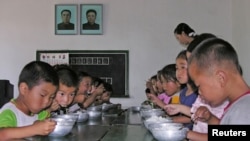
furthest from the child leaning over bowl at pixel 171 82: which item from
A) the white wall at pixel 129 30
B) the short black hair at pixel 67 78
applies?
the white wall at pixel 129 30

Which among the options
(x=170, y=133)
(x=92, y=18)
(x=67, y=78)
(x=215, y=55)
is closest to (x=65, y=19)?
(x=92, y=18)

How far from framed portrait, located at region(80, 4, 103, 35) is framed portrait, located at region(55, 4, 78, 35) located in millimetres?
140

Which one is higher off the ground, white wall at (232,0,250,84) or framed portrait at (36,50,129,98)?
white wall at (232,0,250,84)

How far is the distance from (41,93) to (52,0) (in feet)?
12.0

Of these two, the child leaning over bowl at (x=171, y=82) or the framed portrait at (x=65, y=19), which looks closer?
the child leaning over bowl at (x=171, y=82)

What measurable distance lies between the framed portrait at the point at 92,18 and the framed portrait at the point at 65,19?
140 millimetres

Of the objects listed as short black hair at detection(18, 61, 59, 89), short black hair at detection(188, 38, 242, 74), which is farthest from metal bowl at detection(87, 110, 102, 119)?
short black hair at detection(188, 38, 242, 74)

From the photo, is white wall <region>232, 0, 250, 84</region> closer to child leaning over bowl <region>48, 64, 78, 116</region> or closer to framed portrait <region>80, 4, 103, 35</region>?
framed portrait <region>80, 4, 103, 35</region>

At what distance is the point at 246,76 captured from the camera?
384cm

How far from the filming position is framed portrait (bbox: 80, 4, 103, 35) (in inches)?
191

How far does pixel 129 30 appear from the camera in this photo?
4828 millimetres

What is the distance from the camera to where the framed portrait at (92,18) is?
4842 millimetres

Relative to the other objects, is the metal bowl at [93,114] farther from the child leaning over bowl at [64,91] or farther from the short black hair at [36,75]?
the short black hair at [36,75]

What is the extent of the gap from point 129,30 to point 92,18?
21.2 inches
